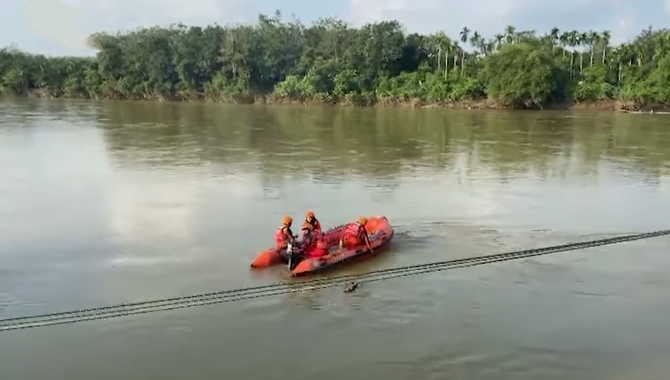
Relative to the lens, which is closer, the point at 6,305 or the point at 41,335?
the point at 41,335

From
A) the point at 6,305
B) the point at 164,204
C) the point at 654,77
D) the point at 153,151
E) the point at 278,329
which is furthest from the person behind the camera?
the point at 654,77

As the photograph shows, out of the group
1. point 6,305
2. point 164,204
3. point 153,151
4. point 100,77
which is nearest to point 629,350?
point 6,305

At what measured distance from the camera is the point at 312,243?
13.0 meters

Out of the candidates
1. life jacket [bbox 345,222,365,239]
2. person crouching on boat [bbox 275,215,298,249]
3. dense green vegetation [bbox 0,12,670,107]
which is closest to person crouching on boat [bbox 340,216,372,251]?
life jacket [bbox 345,222,365,239]

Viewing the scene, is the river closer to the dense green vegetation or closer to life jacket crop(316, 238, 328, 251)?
life jacket crop(316, 238, 328, 251)

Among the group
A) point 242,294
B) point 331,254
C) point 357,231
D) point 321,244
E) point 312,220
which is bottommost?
point 242,294

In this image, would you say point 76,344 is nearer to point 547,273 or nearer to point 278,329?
point 278,329

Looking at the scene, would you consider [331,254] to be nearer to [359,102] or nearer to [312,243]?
[312,243]

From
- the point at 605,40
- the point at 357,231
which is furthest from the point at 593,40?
the point at 357,231

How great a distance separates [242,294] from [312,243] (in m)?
1.84

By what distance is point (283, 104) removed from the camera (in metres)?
64.2

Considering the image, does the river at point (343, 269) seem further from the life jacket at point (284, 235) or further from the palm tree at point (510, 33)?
the palm tree at point (510, 33)

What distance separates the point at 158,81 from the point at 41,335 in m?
63.0

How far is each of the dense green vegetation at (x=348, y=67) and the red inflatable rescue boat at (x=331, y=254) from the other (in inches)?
1661
